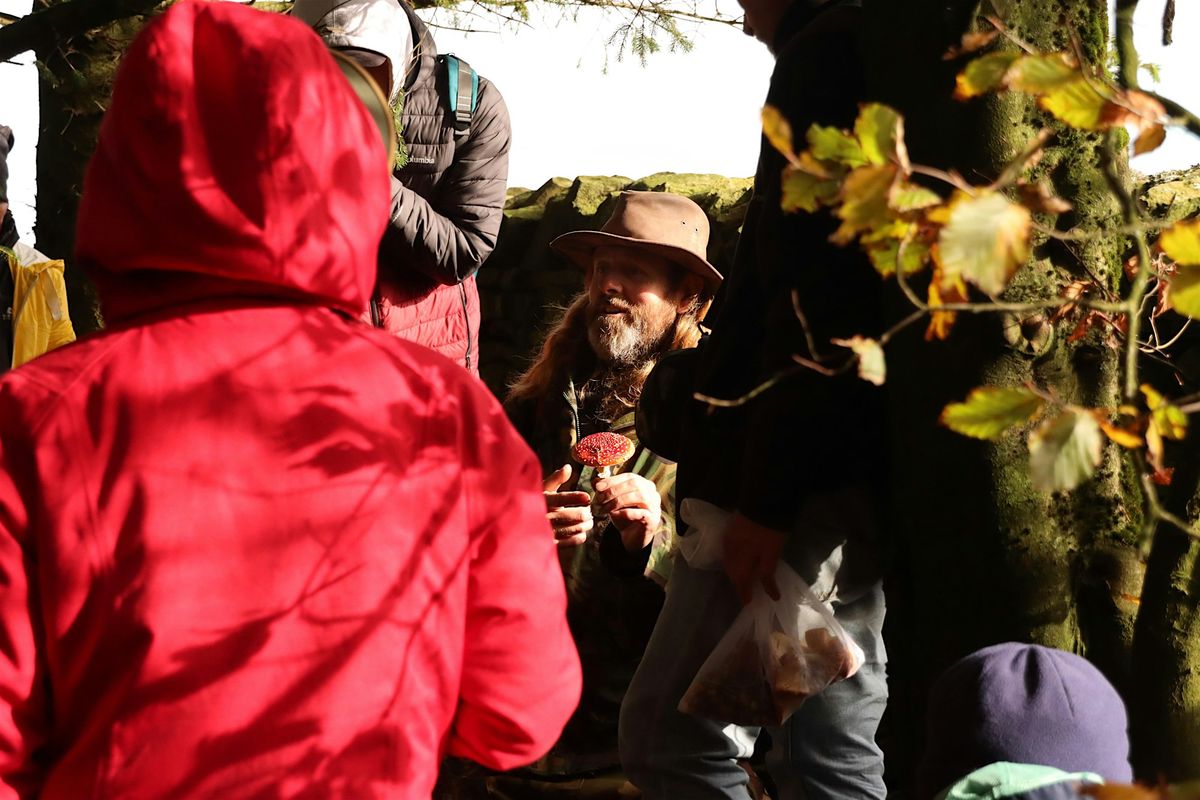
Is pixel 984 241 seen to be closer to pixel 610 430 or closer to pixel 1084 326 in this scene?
pixel 1084 326

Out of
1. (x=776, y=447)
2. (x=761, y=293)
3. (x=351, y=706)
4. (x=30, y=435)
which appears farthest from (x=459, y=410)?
(x=761, y=293)

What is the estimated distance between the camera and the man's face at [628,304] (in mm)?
3488

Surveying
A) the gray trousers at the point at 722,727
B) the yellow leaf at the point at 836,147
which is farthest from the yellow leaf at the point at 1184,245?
the gray trousers at the point at 722,727

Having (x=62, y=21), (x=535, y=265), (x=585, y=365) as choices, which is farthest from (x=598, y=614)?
(x=535, y=265)

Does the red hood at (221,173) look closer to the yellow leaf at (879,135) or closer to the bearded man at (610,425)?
the yellow leaf at (879,135)

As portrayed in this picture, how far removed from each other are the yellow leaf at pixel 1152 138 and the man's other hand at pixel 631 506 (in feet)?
6.87

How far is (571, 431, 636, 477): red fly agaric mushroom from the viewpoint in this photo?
3.21 m

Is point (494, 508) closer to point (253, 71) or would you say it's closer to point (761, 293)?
point (253, 71)

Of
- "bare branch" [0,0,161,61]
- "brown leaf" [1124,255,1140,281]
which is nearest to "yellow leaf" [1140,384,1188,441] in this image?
"brown leaf" [1124,255,1140,281]

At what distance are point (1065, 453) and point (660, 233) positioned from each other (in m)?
2.70

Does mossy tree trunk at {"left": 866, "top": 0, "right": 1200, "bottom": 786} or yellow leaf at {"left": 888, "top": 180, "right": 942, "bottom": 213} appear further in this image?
mossy tree trunk at {"left": 866, "top": 0, "right": 1200, "bottom": 786}

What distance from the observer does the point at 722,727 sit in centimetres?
226

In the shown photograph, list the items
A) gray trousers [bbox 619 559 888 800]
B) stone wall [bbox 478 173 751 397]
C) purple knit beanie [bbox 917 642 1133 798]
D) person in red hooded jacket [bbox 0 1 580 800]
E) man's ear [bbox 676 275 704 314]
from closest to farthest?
1. person in red hooded jacket [bbox 0 1 580 800]
2. purple knit beanie [bbox 917 642 1133 798]
3. gray trousers [bbox 619 559 888 800]
4. man's ear [bbox 676 275 704 314]
5. stone wall [bbox 478 173 751 397]

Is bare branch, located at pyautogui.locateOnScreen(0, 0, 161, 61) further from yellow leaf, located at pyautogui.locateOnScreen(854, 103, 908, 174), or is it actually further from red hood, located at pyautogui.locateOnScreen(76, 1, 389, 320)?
yellow leaf, located at pyautogui.locateOnScreen(854, 103, 908, 174)
